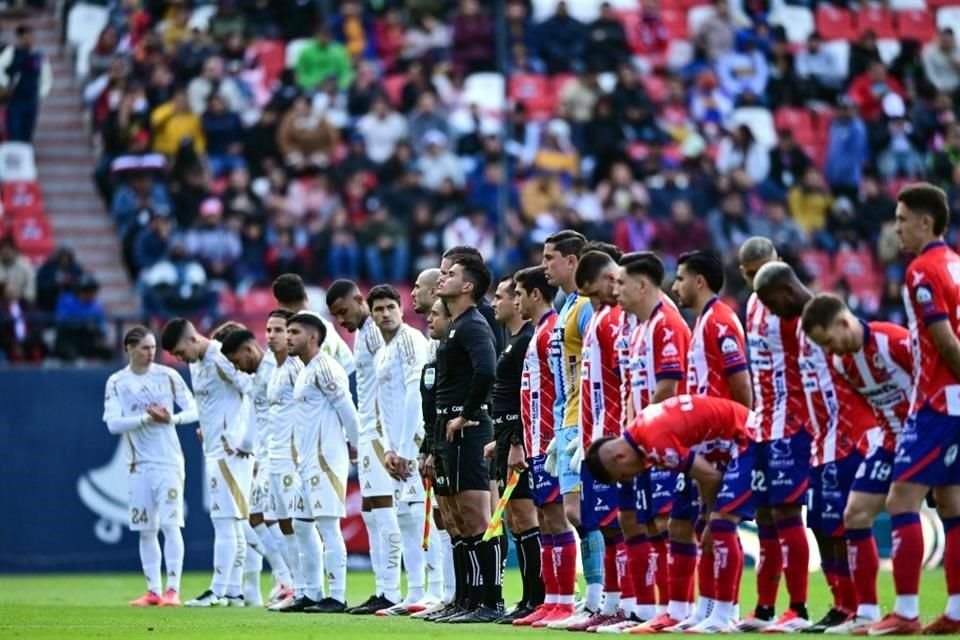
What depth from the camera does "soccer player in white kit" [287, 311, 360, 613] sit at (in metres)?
16.6

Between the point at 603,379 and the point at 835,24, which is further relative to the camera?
the point at 835,24

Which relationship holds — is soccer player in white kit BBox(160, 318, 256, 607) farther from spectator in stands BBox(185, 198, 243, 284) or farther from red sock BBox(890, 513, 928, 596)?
red sock BBox(890, 513, 928, 596)

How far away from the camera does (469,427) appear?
47.8 ft

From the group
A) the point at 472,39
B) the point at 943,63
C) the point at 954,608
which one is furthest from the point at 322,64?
the point at 954,608

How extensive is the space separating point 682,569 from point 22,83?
1987 centimetres

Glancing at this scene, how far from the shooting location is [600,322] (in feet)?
43.0

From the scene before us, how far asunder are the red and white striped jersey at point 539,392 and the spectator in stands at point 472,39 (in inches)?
720

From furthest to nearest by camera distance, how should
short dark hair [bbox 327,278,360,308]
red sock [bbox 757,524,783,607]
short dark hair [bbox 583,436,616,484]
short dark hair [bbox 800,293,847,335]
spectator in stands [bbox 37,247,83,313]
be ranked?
spectator in stands [bbox 37,247,83,313] → short dark hair [bbox 327,278,360,308] → red sock [bbox 757,524,783,607] → short dark hair [bbox 583,436,616,484] → short dark hair [bbox 800,293,847,335]

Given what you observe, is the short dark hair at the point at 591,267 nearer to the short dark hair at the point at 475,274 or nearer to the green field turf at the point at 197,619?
the short dark hair at the point at 475,274

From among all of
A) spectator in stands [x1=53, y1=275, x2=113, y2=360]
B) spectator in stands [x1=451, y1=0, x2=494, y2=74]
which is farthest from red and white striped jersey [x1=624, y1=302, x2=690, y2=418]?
spectator in stands [x1=451, y1=0, x2=494, y2=74]

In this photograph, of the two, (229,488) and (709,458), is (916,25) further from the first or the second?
(709,458)

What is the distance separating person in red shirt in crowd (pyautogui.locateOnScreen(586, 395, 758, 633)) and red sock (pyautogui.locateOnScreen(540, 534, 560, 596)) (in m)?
1.89

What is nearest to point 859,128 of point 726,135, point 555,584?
point 726,135

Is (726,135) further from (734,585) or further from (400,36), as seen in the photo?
(734,585)
